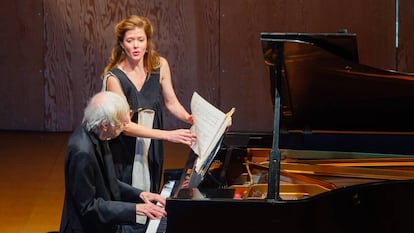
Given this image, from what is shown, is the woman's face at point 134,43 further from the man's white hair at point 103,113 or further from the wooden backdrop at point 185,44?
the wooden backdrop at point 185,44

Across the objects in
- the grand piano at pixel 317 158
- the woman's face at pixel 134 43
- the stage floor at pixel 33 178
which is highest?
the woman's face at pixel 134 43

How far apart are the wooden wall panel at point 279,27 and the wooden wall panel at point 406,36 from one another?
78 mm

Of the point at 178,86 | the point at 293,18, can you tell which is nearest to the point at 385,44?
the point at 293,18

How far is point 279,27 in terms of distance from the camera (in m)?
7.65

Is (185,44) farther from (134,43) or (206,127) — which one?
(206,127)

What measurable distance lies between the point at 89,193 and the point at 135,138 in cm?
113

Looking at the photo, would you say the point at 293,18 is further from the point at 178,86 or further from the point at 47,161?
the point at 47,161

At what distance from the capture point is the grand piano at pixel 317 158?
2883 millimetres

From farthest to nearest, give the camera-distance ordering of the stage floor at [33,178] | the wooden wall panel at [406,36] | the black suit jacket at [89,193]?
the wooden wall panel at [406,36]
the stage floor at [33,178]
the black suit jacket at [89,193]

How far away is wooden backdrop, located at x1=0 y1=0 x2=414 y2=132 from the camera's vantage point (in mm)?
7633

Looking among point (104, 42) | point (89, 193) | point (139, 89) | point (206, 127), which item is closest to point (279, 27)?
point (104, 42)

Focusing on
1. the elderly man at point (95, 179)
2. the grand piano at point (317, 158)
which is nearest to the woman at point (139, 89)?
the grand piano at point (317, 158)

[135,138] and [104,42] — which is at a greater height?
[104,42]

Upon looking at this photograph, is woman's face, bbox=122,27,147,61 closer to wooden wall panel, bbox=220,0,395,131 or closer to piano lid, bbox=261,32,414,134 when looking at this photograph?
piano lid, bbox=261,32,414,134
